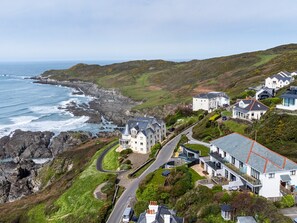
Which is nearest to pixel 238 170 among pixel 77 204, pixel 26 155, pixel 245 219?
pixel 245 219

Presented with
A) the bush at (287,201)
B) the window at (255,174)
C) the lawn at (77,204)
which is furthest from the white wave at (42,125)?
the bush at (287,201)

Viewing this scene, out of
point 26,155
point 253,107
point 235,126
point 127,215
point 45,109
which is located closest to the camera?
point 127,215

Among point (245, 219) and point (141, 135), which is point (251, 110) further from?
point (245, 219)

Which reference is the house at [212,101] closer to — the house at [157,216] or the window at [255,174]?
the window at [255,174]

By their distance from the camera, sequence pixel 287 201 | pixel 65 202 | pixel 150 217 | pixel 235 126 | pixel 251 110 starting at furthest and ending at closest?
1. pixel 251 110
2. pixel 235 126
3. pixel 65 202
4. pixel 287 201
5. pixel 150 217

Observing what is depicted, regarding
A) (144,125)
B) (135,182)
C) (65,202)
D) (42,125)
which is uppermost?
(144,125)

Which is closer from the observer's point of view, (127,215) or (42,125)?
(127,215)

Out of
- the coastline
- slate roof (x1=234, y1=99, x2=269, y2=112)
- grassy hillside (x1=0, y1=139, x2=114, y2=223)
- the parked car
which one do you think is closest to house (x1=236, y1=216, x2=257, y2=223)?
the parked car
